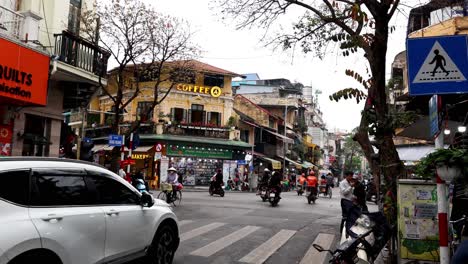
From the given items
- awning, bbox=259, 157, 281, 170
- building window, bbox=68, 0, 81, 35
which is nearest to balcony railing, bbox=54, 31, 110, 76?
building window, bbox=68, 0, 81, 35

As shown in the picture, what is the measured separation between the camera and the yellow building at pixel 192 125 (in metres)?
33.4

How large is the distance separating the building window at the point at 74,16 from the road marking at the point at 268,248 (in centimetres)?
1043

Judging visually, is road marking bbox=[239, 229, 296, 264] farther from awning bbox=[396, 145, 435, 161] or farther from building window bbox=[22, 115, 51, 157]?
awning bbox=[396, 145, 435, 161]

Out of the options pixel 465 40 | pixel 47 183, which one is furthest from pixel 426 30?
pixel 47 183

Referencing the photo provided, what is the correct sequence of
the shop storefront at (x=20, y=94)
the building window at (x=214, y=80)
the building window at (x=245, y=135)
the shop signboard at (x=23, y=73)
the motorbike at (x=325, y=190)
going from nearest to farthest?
the shop signboard at (x=23, y=73), the shop storefront at (x=20, y=94), the motorbike at (x=325, y=190), the building window at (x=214, y=80), the building window at (x=245, y=135)

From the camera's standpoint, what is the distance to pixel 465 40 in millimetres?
4434

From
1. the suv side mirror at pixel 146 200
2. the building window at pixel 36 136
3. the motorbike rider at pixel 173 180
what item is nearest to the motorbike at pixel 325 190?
the motorbike rider at pixel 173 180

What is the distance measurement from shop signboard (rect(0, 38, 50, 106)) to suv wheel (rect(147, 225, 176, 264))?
632cm

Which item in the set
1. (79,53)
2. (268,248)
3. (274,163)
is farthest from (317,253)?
(274,163)

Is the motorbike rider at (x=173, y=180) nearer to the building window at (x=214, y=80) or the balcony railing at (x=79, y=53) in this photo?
the balcony railing at (x=79, y=53)

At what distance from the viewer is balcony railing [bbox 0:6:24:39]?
11.4 metres

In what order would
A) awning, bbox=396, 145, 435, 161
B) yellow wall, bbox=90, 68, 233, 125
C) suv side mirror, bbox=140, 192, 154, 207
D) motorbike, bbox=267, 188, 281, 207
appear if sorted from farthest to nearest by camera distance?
1. yellow wall, bbox=90, 68, 233, 125
2. motorbike, bbox=267, 188, 281, 207
3. awning, bbox=396, 145, 435, 161
4. suv side mirror, bbox=140, 192, 154, 207

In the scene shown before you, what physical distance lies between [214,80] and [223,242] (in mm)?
28556

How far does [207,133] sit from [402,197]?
2925 cm
